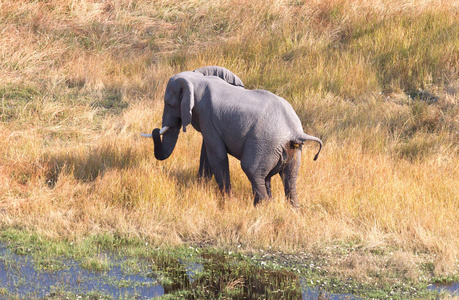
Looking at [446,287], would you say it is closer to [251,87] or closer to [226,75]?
[226,75]

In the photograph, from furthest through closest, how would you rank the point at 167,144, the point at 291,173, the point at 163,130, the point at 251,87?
the point at 251,87 → the point at 167,144 → the point at 163,130 → the point at 291,173

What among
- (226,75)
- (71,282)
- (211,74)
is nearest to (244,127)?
(226,75)

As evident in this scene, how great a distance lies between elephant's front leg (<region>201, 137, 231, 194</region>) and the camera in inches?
247

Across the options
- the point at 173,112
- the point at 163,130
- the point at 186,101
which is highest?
the point at 186,101

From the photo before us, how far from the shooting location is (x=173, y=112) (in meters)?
6.72

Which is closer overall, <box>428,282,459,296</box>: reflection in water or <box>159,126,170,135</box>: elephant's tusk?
<box>428,282,459,296</box>: reflection in water

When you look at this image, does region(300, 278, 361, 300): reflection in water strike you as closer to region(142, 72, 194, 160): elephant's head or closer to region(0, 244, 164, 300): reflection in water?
region(0, 244, 164, 300): reflection in water

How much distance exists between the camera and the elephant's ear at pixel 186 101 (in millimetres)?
6277

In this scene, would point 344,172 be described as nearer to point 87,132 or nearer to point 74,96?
point 87,132

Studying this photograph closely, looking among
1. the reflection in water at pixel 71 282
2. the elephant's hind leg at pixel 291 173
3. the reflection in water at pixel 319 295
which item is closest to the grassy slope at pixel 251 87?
the elephant's hind leg at pixel 291 173

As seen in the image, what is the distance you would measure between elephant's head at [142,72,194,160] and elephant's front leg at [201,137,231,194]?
1.04 feet

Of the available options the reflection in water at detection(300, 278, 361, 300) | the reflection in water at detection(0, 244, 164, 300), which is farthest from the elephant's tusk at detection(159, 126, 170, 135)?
the reflection in water at detection(300, 278, 361, 300)

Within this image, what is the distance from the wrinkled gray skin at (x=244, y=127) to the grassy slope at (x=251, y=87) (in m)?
0.31

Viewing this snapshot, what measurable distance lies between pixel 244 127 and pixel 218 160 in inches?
19.8
